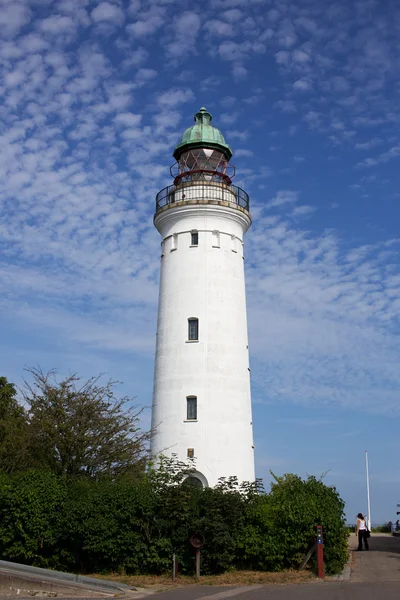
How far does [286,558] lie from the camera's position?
59.4 feet

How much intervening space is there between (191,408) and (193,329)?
344 centimetres

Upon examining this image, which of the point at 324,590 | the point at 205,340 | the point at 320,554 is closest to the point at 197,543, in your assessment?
the point at 320,554

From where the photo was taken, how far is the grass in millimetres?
17031

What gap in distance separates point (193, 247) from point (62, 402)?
10673 mm

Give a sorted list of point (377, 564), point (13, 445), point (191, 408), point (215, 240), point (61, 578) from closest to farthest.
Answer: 1. point (61, 578)
2. point (377, 564)
3. point (13, 445)
4. point (191, 408)
5. point (215, 240)

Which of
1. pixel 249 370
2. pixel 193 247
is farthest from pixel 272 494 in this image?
pixel 193 247

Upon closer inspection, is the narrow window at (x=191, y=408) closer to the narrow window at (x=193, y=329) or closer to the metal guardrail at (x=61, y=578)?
the narrow window at (x=193, y=329)

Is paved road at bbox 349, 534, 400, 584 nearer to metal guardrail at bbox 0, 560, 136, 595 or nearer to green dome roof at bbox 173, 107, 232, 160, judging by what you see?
metal guardrail at bbox 0, 560, 136, 595

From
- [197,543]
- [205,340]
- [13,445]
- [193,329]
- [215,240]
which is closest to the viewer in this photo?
[197,543]

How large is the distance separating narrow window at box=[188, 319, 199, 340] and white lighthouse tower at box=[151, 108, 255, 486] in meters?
0.04

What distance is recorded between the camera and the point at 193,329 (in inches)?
1118

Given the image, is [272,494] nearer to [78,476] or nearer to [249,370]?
[78,476]

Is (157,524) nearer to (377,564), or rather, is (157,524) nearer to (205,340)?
(377,564)

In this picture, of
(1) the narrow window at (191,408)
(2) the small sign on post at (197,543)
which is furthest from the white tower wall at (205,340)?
(2) the small sign on post at (197,543)
